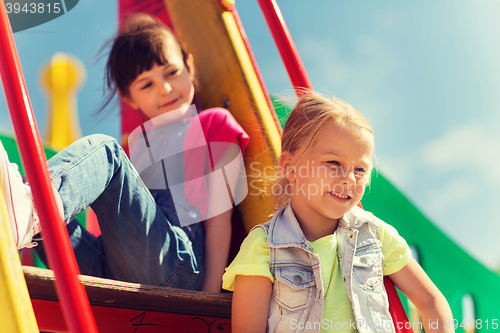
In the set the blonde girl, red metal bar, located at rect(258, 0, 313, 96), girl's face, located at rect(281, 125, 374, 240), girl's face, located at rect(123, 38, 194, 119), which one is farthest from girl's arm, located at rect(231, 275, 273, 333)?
girl's face, located at rect(123, 38, 194, 119)

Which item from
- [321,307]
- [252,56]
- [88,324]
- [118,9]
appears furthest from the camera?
[118,9]

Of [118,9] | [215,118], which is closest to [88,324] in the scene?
[215,118]

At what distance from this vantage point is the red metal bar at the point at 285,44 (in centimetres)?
81

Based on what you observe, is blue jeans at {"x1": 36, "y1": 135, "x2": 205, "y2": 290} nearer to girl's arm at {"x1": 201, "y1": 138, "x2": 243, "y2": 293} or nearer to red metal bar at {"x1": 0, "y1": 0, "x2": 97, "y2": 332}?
girl's arm at {"x1": 201, "y1": 138, "x2": 243, "y2": 293}

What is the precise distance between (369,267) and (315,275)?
0.32 ft

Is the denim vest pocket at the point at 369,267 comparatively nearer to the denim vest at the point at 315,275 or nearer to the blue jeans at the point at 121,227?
the denim vest at the point at 315,275

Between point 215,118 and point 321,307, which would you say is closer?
point 321,307

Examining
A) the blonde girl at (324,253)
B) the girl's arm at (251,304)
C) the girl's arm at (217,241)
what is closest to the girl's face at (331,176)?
the blonde girl at (324,253)

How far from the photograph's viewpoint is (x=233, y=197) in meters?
0.84

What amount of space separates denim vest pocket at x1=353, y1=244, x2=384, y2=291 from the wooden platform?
20 cm

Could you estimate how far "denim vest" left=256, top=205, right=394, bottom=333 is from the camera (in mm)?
527

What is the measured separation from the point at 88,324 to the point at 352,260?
0.37 meters

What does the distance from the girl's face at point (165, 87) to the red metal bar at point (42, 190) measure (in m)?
0.51

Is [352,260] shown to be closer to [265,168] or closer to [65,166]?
[265,168]
